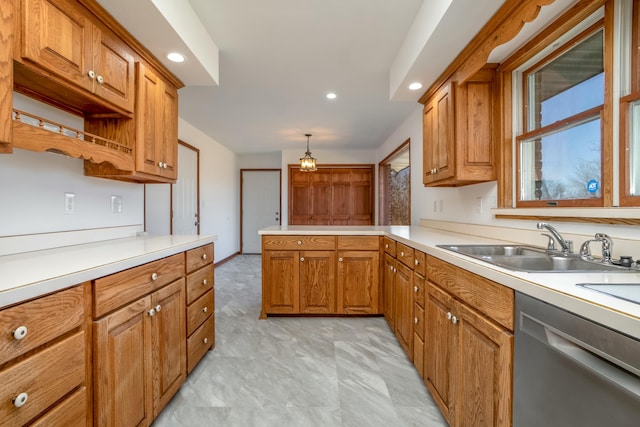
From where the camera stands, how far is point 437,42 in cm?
180

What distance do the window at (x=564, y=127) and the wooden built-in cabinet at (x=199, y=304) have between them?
212 centimetres

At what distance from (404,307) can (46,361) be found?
1.91 metres

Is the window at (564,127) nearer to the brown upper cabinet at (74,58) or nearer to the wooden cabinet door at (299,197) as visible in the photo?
the brown upper cabinet at (74,58)

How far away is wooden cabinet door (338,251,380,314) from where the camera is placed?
2824mm

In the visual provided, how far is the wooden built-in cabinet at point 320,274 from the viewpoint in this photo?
2822mm

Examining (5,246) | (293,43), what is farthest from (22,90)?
(293,43)

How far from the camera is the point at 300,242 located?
9.24ft

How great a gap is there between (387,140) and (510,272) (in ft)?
15.0

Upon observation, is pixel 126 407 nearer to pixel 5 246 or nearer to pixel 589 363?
pixel 5 246

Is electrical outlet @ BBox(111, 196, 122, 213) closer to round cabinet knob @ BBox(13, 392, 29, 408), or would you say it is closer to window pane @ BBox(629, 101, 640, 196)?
round cabinet knob @ BBox(13, 392, 29, 408)

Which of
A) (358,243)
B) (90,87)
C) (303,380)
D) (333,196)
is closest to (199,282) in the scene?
(303,380)

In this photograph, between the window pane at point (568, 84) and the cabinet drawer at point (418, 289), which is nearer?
the window pane at point (568, 84)

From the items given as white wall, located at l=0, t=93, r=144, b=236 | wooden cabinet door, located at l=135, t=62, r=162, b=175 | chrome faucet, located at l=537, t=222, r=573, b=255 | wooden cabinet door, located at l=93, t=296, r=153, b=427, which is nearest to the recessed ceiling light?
wooden cabinet door, located at l=135, t=62, r=162, b=175

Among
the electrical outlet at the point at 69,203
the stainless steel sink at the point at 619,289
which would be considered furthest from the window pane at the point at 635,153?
the electrical outlet at the point at 69,203
